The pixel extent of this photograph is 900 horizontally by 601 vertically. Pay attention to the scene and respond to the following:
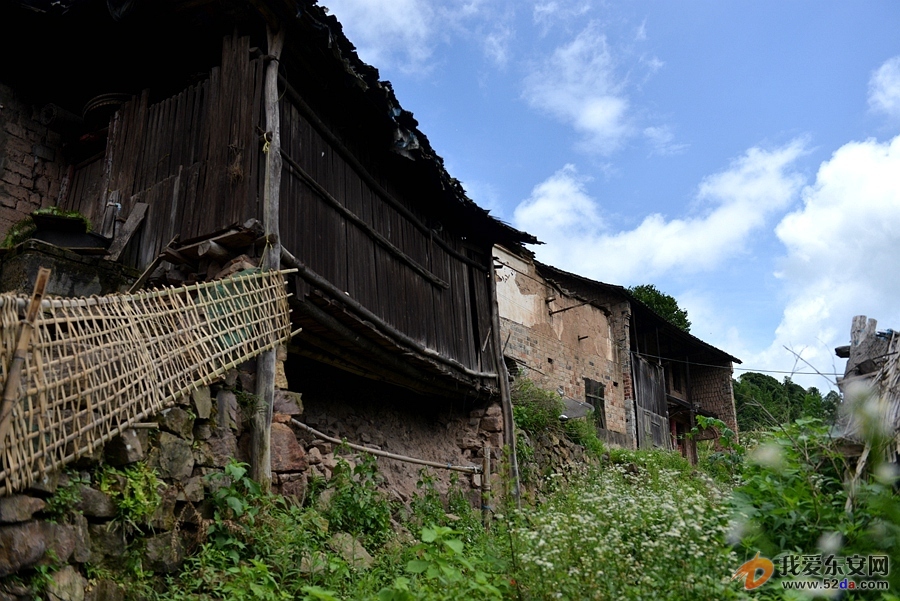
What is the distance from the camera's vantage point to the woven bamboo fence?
2713mm

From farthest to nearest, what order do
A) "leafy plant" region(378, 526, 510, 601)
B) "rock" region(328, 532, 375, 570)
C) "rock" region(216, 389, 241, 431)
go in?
1. "rock" region(216, 389, 241, 431)
2. "rock" region(328, 532, 375, 570)
3. "leafy plant" region(378, 526, 510, 601)

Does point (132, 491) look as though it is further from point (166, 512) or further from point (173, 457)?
point (173, 457)

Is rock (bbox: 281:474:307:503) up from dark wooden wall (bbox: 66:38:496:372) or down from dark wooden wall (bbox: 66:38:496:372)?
down

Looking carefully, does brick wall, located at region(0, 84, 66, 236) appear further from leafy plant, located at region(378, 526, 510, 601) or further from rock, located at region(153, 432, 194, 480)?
leafy plant, located at region(378, 526, 510, 601)

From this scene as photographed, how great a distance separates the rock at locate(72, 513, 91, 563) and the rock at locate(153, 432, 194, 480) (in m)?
0.63

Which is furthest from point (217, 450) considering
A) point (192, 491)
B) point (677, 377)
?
point (677, 377)

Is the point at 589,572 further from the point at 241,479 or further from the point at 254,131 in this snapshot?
the point at 254,131

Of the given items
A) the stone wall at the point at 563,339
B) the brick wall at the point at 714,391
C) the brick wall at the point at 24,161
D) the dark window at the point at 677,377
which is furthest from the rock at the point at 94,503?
the brick wall at the point at 714,391

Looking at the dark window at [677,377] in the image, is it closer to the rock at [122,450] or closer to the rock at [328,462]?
the rock at [328,462]

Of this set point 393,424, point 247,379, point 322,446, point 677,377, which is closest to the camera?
point 247,379

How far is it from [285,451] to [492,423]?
4.52 meters

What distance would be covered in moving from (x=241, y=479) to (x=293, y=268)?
1.67m

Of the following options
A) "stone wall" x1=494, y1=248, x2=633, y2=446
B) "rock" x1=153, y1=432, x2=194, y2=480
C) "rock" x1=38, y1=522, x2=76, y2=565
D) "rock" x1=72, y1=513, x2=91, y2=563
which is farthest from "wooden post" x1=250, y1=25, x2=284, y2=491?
"stone wall" x1=494, y1=248, x2=633, y2=446

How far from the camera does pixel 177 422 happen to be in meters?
3.93
